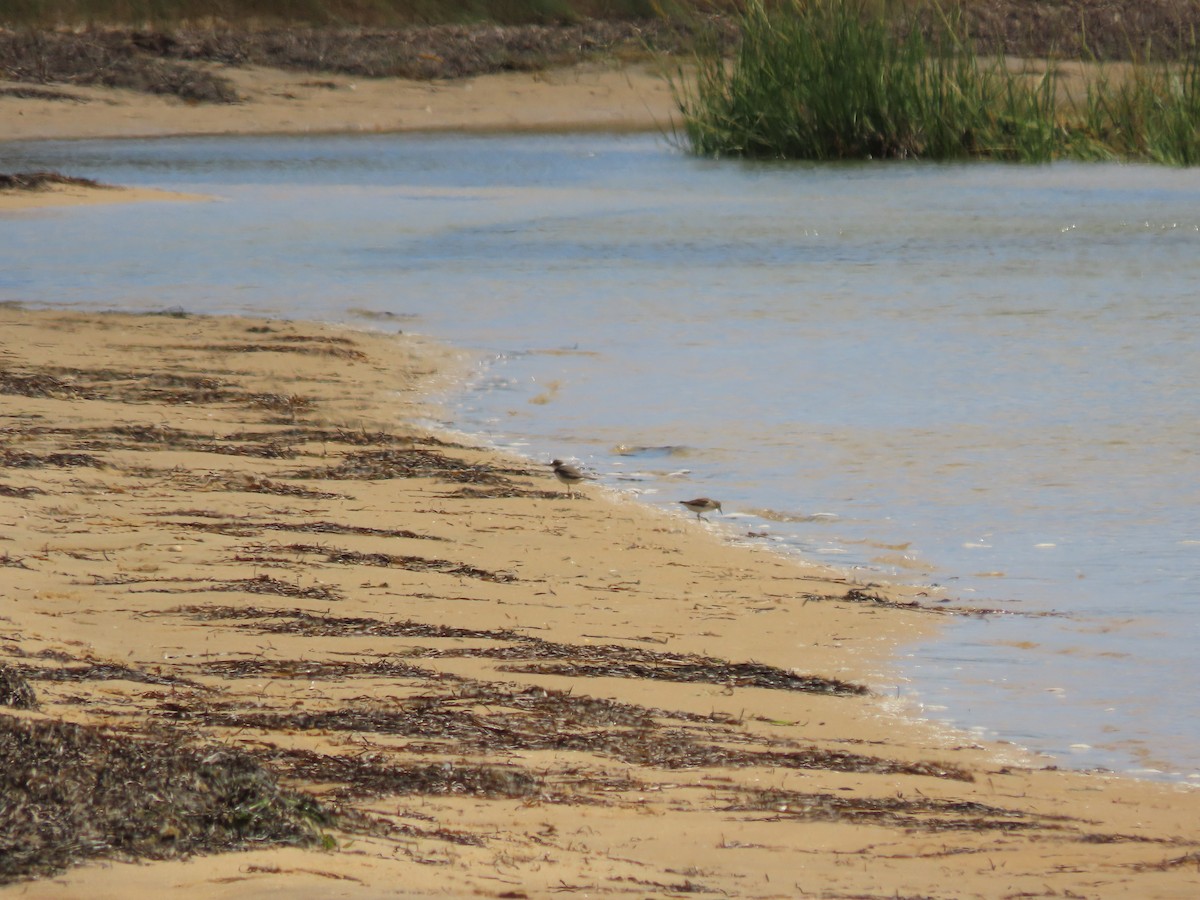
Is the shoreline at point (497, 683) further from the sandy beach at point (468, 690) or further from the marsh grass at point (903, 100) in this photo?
the marsh grass at point (903, 100)

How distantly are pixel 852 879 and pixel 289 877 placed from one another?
780 mm

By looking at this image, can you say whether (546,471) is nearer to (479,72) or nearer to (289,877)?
(289,877)

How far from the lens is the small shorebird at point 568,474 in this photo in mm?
5617

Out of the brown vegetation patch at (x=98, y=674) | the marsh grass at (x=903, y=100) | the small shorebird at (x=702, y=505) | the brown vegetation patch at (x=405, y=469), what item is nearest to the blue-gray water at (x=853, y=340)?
the small shorebird at (x=702, y=505)

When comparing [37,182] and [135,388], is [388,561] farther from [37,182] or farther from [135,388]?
[37,182]

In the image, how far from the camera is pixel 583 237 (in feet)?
40.1

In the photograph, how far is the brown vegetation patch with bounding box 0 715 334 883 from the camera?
7.90ft

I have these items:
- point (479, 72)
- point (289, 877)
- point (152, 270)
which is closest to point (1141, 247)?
point (152, 270)

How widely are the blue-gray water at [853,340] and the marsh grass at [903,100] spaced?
0.52m

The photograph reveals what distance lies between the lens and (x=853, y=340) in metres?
8.41

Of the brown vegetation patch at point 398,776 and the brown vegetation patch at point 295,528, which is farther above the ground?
the brown vegetation patch at point 398,776

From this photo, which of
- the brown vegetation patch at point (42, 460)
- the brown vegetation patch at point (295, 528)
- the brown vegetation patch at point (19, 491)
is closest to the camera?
the brown vegetation patch at point (295, 528)

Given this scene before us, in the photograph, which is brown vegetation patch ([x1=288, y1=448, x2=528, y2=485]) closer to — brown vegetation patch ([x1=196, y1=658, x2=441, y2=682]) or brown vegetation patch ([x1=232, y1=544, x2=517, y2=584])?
brown vegetation patch ([x1=232, y1=544, x2=517, y2=584])

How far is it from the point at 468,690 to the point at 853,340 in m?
5.19
